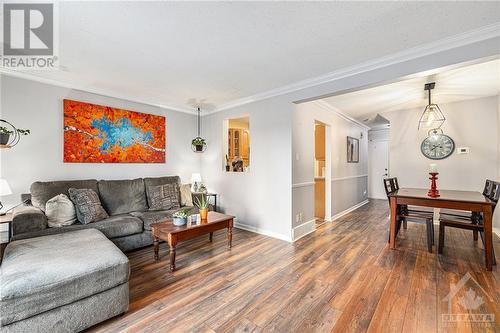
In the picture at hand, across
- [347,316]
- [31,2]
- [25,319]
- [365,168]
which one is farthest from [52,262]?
[365,168]

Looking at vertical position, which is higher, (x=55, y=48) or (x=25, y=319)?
(x=55, y=48)

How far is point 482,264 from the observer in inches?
99.0

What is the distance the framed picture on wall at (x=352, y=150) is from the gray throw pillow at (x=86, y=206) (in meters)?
5.28

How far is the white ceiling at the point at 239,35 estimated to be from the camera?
5.49ft

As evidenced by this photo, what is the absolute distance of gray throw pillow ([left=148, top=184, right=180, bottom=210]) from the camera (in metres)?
3.50

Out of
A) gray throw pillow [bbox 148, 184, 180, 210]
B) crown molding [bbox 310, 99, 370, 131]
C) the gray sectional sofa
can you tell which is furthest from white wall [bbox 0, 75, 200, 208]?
crown molding [bbox 310, 99, 370, 131]

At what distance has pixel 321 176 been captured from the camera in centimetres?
505

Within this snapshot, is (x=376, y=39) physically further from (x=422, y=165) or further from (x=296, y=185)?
(x=422, y=165)

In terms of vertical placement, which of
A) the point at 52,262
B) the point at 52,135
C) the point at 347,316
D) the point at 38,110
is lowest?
the point at 347,316

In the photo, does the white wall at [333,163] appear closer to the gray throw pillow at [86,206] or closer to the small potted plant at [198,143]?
the small potted plant at [198,143]

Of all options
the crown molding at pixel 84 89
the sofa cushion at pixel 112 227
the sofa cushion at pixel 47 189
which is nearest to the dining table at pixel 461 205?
the sofa cushion at pixel 112 227

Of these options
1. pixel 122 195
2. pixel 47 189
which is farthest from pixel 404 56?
pixel 47 189

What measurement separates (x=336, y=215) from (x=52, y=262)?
4697 millimetres

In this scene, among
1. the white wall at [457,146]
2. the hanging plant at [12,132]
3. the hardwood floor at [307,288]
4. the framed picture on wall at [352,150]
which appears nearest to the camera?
the hardwood floor at [307,288]
